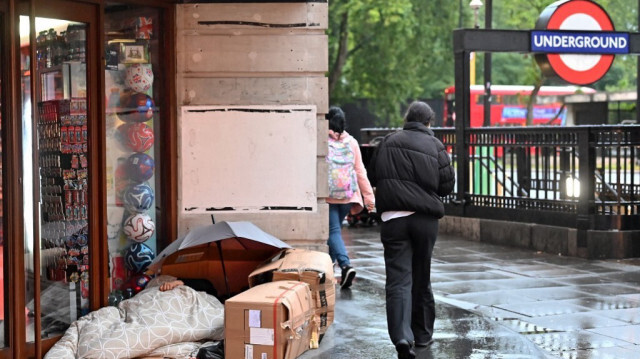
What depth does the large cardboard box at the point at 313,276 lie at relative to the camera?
23.3 feet

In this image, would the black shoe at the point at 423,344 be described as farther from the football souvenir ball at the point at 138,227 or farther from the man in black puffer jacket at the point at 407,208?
the football souvenir ball at the point at 138,227

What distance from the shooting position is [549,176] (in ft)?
43.0

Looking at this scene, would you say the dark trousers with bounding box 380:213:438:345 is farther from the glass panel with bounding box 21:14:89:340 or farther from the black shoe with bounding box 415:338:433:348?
the glass panel with bounding box 21:14:89:340

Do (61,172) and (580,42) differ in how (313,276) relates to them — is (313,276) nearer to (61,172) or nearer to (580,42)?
(61,172)

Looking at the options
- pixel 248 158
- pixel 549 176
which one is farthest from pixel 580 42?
pixel 248 158

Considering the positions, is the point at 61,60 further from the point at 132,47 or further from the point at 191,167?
the point at 191,167

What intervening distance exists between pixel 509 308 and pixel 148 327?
152 inches

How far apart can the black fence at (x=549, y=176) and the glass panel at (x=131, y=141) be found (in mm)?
6504

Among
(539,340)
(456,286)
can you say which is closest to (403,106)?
(456,286)

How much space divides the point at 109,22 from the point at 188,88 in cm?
99

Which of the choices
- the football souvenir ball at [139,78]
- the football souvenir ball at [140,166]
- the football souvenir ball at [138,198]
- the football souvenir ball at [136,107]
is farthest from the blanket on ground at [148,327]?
the football souvenir ball at [139,78]

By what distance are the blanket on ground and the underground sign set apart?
8.92 m

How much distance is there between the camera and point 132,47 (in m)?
7.60

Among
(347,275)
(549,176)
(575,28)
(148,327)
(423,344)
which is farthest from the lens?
(575,28)
